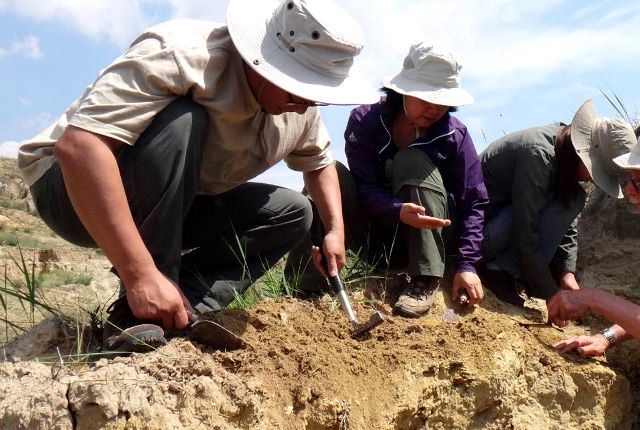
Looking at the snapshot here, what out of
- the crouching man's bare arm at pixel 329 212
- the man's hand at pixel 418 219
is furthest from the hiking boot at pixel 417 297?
the crouching man's bare arm at pixel 329 212

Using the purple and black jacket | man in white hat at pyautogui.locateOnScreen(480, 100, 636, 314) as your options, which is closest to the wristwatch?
man in white hat at pyautogui.locateOnScreen(480, 100, 636, 314)

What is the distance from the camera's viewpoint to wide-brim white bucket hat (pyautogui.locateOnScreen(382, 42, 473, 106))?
3291 mm

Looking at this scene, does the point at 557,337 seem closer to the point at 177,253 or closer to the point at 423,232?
the point at 423,232

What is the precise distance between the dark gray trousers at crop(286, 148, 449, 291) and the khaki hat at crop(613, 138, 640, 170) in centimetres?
76

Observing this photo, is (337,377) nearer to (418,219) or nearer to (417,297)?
(417,297)

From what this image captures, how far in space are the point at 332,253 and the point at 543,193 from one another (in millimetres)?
1265

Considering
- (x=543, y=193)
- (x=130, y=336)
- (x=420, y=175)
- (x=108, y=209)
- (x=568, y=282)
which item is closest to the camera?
(x=108, y=209)

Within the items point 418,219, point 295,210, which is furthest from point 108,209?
point 418,219

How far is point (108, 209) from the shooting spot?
6.84 feet

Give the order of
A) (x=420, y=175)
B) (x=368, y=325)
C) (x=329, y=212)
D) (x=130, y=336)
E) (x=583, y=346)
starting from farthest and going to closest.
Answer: (x=420, y=175)
(x=583, y=346)
(x=329, y=212)
(x=368, y=325)
(x=130, y=336)

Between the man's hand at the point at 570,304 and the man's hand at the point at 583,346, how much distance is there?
0.11 meters

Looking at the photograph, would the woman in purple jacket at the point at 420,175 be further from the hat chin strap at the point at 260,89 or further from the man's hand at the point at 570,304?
the hat chin strap at the point at 260,89

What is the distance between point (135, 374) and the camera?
6.61ft

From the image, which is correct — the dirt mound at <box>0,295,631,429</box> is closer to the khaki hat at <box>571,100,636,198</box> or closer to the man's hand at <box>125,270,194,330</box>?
the man's hand at <box>125,270,194,330</box>
